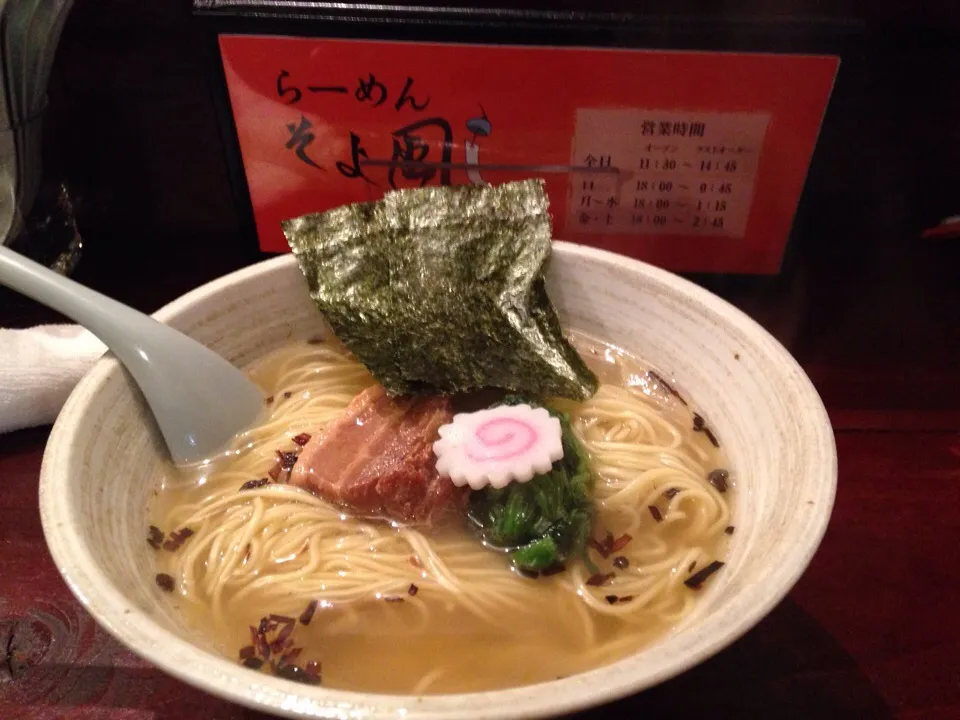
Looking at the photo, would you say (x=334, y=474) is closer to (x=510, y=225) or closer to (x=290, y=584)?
(x=290, y=584)

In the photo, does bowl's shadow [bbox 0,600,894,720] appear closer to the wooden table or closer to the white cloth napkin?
the wooden table

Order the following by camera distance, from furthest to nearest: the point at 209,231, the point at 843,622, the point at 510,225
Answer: the point at 209,231 → the point at 510,225 → the point at 843,622

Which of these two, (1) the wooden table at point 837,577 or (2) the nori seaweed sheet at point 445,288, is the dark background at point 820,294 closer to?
(1) the wooden table at point 837,577

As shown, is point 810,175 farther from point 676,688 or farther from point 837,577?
point 676,688

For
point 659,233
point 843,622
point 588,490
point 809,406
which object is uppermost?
point 659,233

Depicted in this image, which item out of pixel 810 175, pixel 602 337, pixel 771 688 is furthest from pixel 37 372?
pixel 810 175

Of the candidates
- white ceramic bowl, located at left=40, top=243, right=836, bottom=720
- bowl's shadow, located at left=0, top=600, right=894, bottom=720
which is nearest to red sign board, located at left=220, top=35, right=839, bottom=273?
white ceramic bowl, located at left=40, top=243, right=836, bottom=720

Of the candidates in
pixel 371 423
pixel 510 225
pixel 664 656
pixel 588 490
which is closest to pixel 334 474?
pixel 371 423

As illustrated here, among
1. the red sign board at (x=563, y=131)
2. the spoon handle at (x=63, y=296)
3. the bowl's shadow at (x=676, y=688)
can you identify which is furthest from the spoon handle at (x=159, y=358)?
the red sign board at (x=563, y=131)
